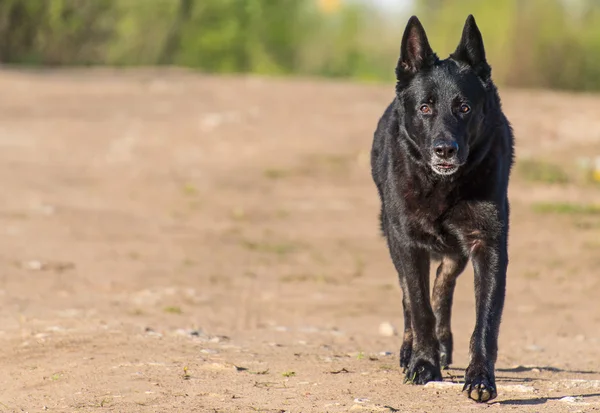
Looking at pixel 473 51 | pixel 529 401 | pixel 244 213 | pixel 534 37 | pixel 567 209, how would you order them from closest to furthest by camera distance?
pixel 529 401 → pixel 473 51 → pixel 244 213 → pixel 567 209 → pixel 534 37

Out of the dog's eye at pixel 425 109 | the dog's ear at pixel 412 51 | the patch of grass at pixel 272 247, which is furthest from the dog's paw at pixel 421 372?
the patch of grass at pixel 272 247

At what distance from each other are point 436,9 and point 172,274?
13.8 m

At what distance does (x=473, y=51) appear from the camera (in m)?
5.49

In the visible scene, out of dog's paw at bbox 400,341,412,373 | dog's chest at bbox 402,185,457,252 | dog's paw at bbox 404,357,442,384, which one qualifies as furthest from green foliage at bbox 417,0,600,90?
dog's paw at bbox 404,357,442,384

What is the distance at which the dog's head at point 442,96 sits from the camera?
17.0ft

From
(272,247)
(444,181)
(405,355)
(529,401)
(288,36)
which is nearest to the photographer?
(529,401)

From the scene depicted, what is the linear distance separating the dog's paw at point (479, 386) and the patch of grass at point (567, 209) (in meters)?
7.16

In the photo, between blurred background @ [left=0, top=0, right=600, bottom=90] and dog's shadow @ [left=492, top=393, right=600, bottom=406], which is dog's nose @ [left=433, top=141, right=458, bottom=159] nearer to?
dog's shadow @ [left=492, top=393, right=600, bottom=406]

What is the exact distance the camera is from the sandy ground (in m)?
5.00

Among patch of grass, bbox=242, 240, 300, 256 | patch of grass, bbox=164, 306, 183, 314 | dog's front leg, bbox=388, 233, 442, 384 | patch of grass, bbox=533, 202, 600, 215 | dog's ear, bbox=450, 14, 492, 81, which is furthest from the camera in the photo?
patch of grass, bbox=533, 202, 600, 215

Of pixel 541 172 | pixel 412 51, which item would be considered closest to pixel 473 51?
pixel 412 51

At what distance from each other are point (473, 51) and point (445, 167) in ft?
2.16

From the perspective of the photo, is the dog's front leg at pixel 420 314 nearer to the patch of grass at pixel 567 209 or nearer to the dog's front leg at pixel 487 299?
the dog's front leg at pixel 487 299

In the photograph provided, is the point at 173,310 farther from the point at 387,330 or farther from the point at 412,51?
the point at 412,51
